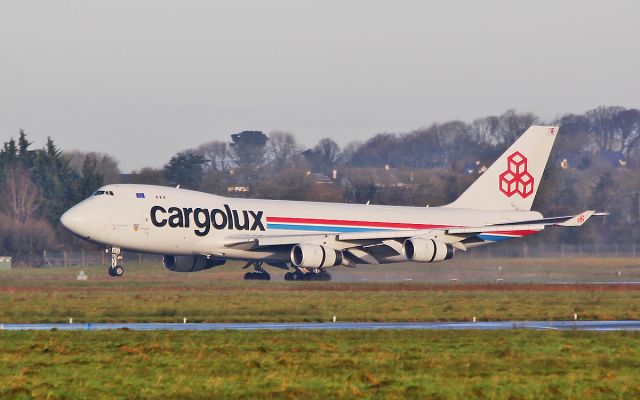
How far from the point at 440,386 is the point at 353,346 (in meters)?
6.16

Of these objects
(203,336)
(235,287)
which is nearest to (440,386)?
(203,336)

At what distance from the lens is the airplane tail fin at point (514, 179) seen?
6525cm

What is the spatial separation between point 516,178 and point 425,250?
1059 cm

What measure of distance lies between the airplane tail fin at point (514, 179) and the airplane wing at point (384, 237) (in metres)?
3.71

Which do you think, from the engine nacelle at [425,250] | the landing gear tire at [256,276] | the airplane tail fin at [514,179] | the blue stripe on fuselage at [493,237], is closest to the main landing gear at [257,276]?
the landing gear tire at [256,276]

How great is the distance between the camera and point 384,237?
56969mm

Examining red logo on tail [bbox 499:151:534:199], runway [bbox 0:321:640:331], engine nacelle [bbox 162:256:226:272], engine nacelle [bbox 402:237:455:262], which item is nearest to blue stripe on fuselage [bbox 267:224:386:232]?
engine nacelle [bbox 402:237:455:262]

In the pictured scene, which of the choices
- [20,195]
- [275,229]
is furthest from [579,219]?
→ [20,195]

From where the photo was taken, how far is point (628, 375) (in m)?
19.9

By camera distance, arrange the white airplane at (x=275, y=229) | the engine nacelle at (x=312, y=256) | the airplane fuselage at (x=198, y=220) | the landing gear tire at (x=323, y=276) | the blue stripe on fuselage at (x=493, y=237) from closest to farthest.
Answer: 1. the airplane fuselage at (x=198, y=220)
2. the white airplane at (x=275, y=229)
3. the engine nacelle at (x=312, y=256)
4. the landing gear tire at (x=323, y=276)
5. the blue stripe on fuselage at (x=493, y=237)

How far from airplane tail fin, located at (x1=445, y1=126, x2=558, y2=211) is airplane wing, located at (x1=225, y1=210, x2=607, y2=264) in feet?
12.2

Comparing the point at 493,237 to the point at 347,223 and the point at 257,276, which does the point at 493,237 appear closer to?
the point at 347,223

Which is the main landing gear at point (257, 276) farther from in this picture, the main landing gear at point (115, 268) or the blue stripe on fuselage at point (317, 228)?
the main landing gear at point (115, 268)

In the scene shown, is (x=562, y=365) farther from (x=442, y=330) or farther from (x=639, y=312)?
(x=639, y=312)
